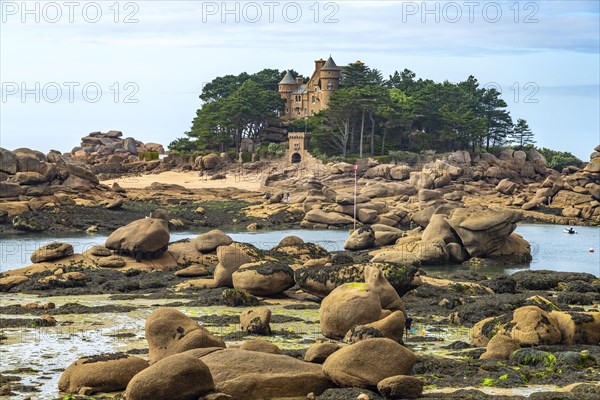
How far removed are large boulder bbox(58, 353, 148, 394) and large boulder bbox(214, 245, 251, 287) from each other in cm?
2070

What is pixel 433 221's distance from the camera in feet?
238

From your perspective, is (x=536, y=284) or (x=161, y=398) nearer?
(x=161, y=398)

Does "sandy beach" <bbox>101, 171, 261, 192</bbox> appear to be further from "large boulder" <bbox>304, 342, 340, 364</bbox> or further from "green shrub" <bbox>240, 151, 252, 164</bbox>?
"large boulder" <bbox>304, 342, 340, 364</bbox>

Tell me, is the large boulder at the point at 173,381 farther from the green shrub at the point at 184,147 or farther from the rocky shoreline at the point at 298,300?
the green shrub at the point at 184,147

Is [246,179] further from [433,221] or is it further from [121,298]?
[121,298]

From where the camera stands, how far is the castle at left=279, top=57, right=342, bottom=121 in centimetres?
14975

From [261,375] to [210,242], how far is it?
32738mm

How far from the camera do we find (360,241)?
250ft

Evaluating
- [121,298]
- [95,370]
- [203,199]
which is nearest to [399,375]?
[95,370]

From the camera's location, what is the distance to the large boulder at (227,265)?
51188 mm

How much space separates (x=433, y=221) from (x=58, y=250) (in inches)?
1051

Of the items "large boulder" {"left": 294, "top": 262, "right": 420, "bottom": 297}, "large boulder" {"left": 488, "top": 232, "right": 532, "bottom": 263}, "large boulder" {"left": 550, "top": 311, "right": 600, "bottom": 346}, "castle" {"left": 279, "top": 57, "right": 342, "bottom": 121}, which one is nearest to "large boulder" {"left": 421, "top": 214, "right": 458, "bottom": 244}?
"large boulder" {"left": 488, "top": 232, "right": 532, "bottom": 263}

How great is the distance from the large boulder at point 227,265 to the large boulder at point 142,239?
835cm

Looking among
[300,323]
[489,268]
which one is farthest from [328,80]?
[300,323]
